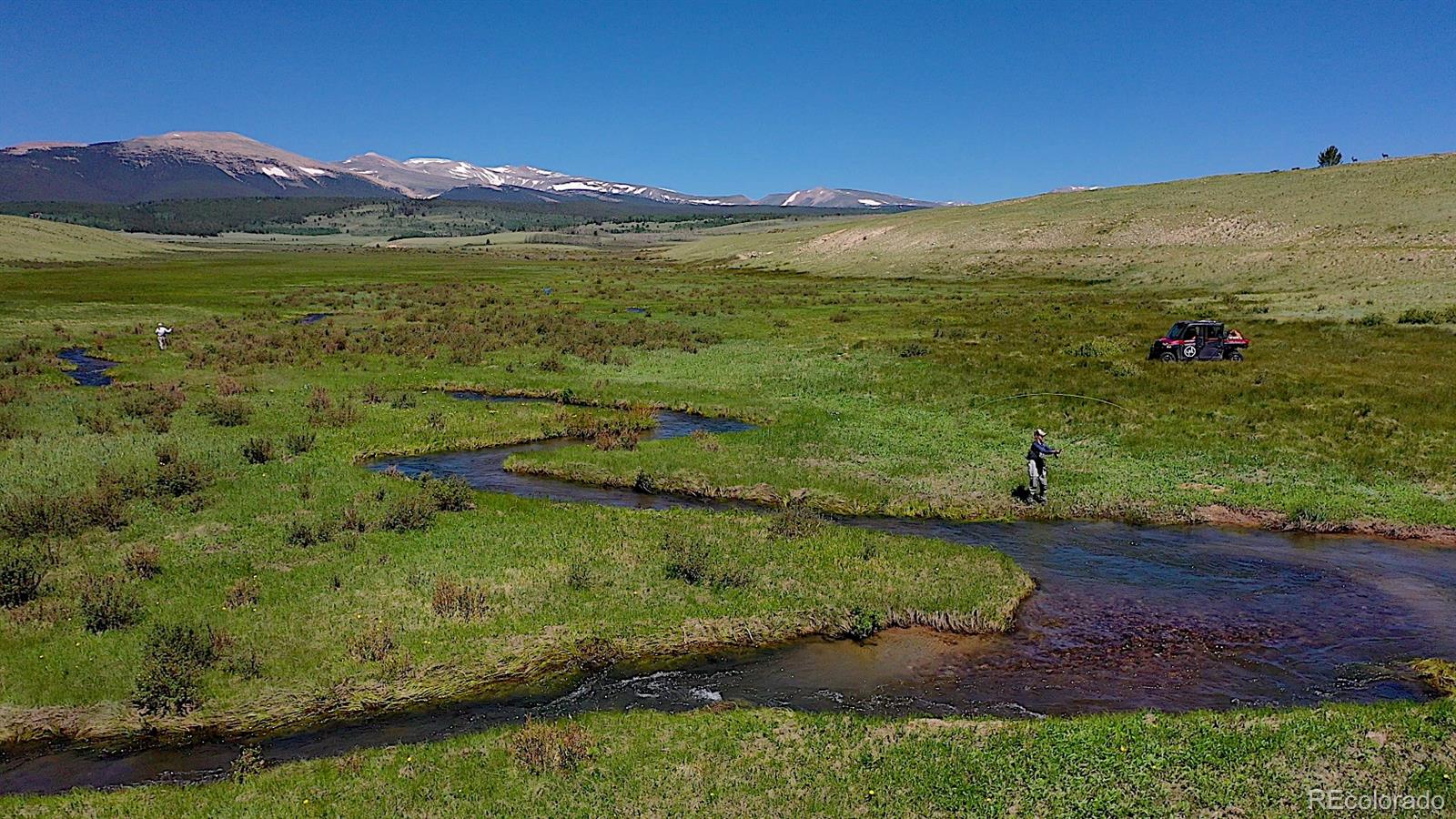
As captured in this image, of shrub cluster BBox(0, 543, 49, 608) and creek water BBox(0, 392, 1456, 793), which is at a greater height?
shrub cluster BBox(0, 543, 49, 608)

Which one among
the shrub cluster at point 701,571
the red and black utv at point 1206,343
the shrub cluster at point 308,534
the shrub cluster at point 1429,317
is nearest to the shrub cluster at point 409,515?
the shrub cluster at point 308,534

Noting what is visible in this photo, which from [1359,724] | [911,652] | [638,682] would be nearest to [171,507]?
[638,682]

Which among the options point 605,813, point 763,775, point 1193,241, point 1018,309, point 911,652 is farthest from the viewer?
point 1193,241

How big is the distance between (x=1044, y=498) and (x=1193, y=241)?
8553cm

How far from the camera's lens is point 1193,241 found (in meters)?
93.7

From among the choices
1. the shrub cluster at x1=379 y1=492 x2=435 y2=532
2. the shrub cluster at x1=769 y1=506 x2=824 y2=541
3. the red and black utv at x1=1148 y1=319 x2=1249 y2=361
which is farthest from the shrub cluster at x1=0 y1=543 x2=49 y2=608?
the red and black utv at x1=1148 y1=319 x2=1249 y2=361

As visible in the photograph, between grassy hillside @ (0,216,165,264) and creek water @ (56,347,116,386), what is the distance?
104590 millimetres

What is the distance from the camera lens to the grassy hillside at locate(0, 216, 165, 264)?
13888cm

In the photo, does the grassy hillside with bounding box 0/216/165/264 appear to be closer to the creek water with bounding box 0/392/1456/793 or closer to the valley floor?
the valley floor

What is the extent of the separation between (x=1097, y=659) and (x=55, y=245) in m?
202

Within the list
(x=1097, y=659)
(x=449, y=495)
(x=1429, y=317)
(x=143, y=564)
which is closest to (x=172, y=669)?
(x=143, y=564)

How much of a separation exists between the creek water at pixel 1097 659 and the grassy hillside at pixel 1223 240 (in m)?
45.1

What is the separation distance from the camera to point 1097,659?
51.0ft

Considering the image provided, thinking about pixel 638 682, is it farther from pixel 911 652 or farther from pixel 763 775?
pixel 911 652
